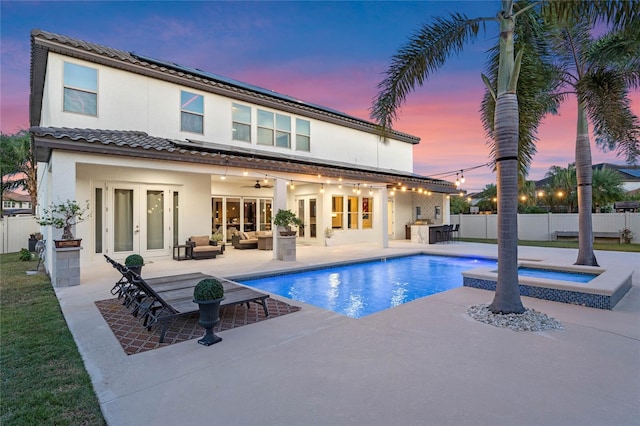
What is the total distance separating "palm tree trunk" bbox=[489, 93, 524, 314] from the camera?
5.22 meters

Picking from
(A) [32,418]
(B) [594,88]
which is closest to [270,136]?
(B) [594,88]

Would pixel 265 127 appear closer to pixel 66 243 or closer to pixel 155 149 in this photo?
pixel 155 149

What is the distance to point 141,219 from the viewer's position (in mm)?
12031

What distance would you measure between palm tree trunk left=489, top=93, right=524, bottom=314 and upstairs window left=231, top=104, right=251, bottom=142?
1089cm

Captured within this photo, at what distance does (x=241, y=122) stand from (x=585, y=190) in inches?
482

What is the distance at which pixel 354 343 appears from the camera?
166 inches

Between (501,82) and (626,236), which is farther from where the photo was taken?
(626,236)

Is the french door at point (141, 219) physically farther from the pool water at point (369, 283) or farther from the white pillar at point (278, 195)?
the pool water at point (369, 283)

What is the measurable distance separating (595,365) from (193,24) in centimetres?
1489

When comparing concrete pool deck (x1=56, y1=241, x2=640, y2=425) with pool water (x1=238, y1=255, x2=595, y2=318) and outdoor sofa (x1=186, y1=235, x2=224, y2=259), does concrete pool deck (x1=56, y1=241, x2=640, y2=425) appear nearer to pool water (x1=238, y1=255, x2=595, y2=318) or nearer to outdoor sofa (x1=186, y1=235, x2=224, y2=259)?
pool water (x1=238, y1=255, x2=595, y2=318)

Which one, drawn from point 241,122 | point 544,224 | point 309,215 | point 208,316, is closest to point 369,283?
point 208,316

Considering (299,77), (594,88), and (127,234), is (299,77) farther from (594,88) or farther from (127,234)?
(594,88)

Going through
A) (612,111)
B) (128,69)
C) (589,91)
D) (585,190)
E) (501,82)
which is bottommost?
(585,190)

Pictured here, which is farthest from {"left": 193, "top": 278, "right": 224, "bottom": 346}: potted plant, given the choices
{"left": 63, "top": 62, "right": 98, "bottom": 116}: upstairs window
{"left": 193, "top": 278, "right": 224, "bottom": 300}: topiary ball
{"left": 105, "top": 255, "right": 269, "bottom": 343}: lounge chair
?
{"left": 63, "top": 62, "right": 98, "bottom": 116}: upstairs window
